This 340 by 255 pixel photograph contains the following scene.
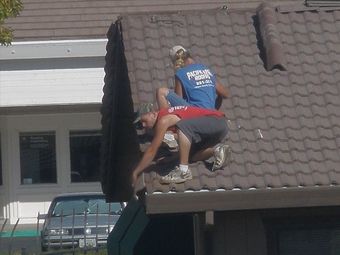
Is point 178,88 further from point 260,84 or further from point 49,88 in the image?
point 49,88

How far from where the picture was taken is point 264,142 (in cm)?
890

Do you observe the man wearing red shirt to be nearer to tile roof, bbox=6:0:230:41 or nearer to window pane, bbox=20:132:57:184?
tile roof, bbox=6:0:230:41

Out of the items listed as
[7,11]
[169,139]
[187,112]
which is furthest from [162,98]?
[7,11]

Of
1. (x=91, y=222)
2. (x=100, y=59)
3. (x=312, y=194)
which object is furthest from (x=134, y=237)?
(x=100, y=59)

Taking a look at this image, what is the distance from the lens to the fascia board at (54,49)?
22.8 m

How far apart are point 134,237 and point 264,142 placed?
2.57m

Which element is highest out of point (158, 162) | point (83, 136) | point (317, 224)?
point (83, 136)

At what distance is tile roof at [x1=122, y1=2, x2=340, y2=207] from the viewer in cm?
857

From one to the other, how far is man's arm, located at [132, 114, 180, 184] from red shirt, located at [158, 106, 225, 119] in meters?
0.08

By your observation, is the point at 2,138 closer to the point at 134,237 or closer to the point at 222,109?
the point at 134,237

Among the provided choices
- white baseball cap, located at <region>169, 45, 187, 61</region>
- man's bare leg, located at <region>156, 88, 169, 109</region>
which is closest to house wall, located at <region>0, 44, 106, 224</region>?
white baseball cap, located at <region>169, 45, 187, 61</region>

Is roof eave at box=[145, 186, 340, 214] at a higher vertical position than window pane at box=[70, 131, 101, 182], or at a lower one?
lower

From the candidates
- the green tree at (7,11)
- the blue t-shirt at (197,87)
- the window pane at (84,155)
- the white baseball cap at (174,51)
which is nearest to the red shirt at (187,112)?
the blue t-shirt at (197,87)

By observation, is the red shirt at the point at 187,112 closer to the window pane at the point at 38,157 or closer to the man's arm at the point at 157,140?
the man's arm at the point at 157,140
